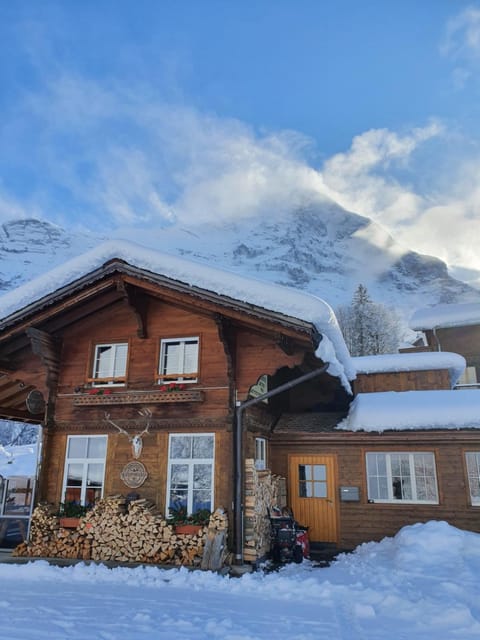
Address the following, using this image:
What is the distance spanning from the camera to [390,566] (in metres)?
9.06

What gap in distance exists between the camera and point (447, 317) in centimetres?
2119

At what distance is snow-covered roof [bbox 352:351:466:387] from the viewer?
14.4 meters

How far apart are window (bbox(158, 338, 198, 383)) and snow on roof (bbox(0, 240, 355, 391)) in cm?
173

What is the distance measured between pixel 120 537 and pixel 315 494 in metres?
4.93

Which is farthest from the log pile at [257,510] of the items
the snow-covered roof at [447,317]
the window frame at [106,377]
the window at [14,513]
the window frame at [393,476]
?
the snow-covered roof at [447,317]

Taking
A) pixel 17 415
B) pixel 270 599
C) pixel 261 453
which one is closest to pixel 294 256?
pixel 17 415

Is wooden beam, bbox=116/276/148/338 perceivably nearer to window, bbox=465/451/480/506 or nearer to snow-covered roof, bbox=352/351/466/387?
snow-covered roof, bbox=352/351/466/387

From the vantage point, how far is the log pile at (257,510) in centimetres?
942

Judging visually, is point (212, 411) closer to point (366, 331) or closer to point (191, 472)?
point (191, 472)

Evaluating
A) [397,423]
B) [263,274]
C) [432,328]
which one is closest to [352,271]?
[263,274]

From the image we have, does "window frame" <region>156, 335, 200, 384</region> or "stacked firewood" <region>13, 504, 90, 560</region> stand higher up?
"window frame" <region>156, 335, 200, 384</region>

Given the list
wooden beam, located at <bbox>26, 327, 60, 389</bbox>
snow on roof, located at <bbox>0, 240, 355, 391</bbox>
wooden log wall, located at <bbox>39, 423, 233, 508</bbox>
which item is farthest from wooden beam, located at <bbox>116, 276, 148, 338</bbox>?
wooden log wall, located at <bbox>39, 423, 233, 508</bbox>

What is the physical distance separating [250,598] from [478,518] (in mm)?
6534

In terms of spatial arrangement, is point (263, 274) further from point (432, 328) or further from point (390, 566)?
point (390, 566)
